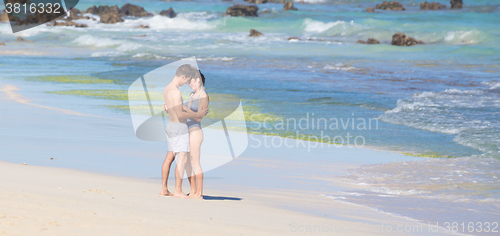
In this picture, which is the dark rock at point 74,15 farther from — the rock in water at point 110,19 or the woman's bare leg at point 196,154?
the woman's bare leg at point 196,154

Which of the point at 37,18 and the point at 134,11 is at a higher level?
the point at 37,18

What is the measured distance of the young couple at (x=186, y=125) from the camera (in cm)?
544

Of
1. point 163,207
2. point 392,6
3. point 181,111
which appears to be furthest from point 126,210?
point 392,6

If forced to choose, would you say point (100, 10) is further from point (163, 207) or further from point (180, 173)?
point (163, 207)

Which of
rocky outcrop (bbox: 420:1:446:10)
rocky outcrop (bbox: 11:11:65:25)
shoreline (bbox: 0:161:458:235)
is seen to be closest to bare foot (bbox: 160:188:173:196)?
shoreline (bbox: 0:161:458:235)

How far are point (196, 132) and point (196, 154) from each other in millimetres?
231

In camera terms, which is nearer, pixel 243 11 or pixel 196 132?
pixel 196 132

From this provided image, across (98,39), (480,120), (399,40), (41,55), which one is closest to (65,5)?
(98,39)

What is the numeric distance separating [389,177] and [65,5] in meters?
70.6

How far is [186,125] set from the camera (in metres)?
5.58

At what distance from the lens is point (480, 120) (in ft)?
38.7

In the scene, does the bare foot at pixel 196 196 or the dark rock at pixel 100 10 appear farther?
the dark rock at pixel 100 10

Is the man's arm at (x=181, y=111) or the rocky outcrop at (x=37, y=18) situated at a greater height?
the man's arm at (x=181, y=111)

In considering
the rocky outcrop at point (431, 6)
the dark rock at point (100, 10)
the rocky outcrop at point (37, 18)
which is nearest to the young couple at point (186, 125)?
the rocky outcrop at point (37, 18)
